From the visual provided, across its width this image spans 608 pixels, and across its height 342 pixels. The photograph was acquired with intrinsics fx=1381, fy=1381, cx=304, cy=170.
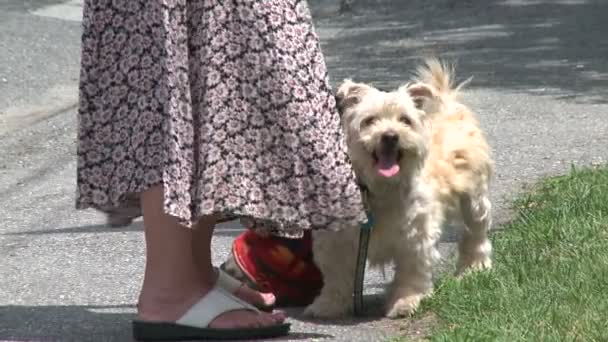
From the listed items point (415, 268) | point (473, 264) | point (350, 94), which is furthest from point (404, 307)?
point (350, 94)

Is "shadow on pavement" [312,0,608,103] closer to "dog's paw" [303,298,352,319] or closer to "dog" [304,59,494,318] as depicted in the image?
"dog" [304,59,494,318]

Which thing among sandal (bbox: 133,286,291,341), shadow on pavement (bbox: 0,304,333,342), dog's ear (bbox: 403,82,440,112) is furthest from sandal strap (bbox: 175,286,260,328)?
dog's ear (bbox: 403,82,440,112)

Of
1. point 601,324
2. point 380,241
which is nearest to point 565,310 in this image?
point 601,324

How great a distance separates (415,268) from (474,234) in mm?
738

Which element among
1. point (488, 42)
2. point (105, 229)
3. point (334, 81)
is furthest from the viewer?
point (488, 42)

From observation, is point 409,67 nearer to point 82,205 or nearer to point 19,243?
point 19,243

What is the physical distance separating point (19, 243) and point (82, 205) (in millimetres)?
2011

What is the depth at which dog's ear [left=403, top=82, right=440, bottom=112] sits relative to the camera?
531cm

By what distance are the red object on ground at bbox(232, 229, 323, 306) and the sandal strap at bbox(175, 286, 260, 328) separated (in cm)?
63

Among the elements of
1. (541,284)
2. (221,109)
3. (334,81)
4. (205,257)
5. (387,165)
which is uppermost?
(221,109)

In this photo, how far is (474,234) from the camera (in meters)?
5.75

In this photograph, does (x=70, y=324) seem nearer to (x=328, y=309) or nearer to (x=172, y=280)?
(x=172, y=280)

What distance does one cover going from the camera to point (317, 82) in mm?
4438

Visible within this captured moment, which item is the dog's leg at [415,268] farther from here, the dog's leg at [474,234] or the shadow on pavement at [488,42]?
the shadow on pavement at [488,42]
